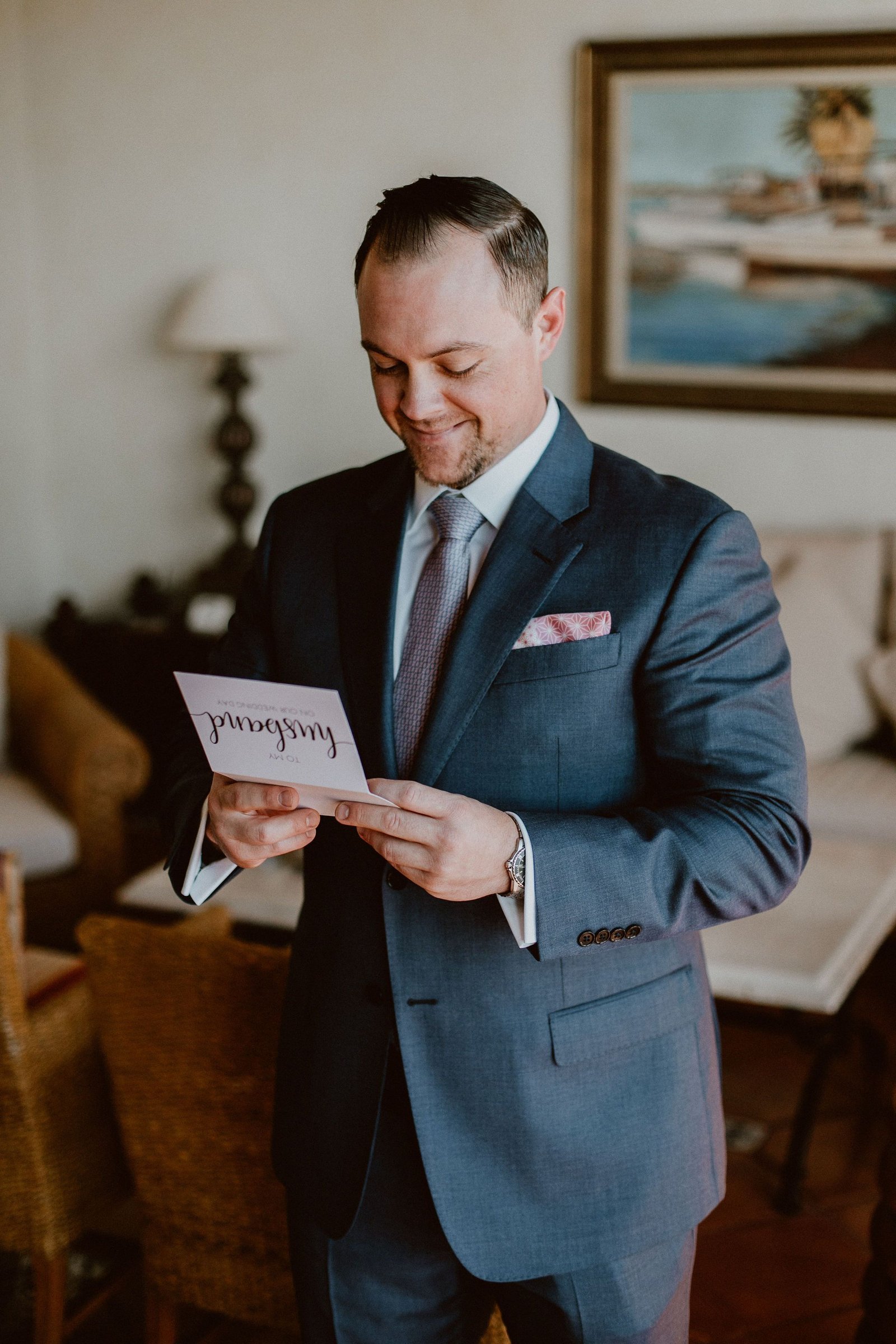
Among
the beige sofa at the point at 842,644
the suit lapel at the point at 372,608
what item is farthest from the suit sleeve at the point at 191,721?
the beige sofa at the point at 842,644

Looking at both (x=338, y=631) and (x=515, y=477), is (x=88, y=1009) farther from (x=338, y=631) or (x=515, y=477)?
(x=515, y=477)

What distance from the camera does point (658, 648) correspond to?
1.17 meters

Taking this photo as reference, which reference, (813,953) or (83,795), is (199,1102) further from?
(83,795)

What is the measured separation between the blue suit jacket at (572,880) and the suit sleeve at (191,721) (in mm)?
18

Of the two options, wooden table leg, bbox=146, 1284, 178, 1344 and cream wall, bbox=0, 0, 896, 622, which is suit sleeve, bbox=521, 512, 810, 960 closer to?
wooden table leg, bbox=146, 1284, 178, 1344

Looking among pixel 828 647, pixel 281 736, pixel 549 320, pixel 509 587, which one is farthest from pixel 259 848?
pixel 828 647

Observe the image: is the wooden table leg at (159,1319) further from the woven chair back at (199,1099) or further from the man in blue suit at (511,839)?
the man in blue suit at (511,839)

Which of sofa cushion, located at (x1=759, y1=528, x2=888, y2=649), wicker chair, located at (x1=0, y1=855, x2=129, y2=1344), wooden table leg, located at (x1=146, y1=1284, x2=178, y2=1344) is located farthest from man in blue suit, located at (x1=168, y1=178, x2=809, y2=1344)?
sofa cushion, located at (x1=759, y1=528, x2=888, y2=649)

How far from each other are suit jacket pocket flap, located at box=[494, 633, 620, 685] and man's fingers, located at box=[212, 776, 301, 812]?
0.24 m

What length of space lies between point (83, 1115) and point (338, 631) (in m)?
1.12

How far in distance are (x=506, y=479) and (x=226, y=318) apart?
310 cm

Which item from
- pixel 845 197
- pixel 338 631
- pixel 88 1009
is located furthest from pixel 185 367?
pixel 338 631

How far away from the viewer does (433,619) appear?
50.8 inches

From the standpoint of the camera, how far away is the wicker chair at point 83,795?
3.53 meters
